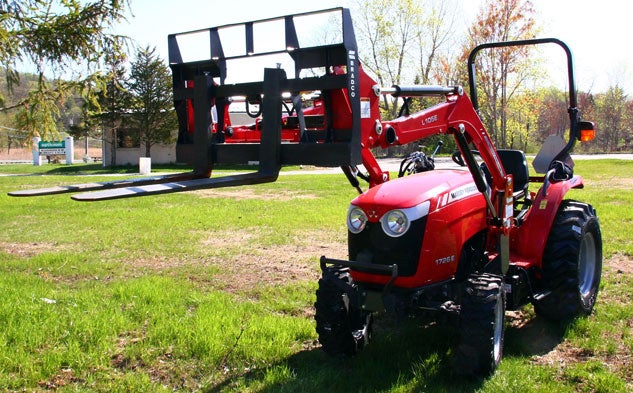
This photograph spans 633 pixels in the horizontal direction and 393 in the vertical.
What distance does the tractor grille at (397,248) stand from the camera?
13.2 ft

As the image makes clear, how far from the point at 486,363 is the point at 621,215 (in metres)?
8.27

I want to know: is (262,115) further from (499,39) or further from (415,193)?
(499,39)

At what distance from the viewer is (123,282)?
6.68 metres

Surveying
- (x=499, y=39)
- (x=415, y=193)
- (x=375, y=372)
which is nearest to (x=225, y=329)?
(x=375, y=372)

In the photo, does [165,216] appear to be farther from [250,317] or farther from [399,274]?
[399,274]

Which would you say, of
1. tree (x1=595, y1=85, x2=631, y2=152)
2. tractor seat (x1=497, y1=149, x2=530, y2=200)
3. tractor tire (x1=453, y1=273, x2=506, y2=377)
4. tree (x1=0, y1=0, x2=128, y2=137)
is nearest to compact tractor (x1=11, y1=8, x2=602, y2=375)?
tractor tire (x1=453, y1=273, x2=506, y2=377)

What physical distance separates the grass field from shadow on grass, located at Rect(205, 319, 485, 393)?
14mm

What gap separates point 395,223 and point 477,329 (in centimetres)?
88

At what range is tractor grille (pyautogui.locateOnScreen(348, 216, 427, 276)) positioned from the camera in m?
4.02

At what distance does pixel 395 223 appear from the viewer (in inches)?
158

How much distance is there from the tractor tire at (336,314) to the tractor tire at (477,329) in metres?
0.82

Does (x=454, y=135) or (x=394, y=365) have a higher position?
(x=454, y=135)

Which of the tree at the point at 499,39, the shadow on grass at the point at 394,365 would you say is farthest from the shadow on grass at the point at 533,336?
the tree at the point at 499,39

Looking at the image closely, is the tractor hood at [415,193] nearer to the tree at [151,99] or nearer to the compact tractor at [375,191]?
the compact tractor at [375,191]
